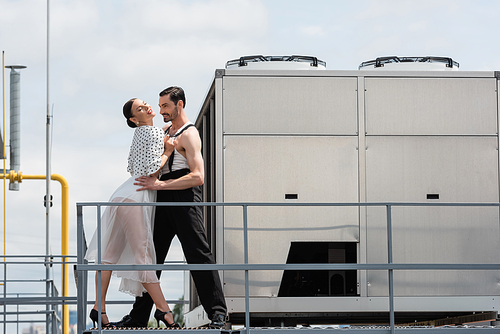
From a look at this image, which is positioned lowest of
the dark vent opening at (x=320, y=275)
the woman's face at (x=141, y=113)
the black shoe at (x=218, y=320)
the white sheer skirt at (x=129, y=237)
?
the black shoe at (x=218, y=320)

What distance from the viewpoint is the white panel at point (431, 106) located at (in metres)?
7.27

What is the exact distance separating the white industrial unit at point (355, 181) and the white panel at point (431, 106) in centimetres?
1

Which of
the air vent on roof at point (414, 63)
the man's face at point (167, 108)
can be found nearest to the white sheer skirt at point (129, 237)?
the man's face at point (167, 108)

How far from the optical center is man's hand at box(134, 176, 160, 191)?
242 inches

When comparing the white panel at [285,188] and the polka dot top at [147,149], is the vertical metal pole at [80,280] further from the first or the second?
the white panel at [285,188]

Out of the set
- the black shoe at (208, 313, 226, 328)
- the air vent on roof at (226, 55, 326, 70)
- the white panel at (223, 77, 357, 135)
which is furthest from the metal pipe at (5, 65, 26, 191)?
the black shoe at (208, 313, 226, 328)

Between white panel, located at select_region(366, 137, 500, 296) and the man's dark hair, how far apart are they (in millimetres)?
2016

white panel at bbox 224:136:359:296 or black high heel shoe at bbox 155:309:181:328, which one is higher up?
white panel at bbox 224:136:359:296

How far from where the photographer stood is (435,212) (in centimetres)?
721

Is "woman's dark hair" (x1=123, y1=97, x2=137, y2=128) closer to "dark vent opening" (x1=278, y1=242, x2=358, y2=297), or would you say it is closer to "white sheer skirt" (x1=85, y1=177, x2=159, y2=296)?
"white sheer skirt" (x1=85, y1=177, x2=159, y2=296)

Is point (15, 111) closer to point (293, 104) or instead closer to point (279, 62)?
point (279, 62)

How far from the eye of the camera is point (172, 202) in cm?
612

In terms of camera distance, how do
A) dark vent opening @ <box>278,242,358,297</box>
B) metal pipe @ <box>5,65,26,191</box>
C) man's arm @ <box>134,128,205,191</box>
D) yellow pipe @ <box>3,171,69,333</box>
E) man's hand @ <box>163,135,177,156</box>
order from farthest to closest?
metal pipe @ <box>5,65,26,191</box>
yellow pipe @ <box>3,171,69,333</box>
dark vent opening @ <box>278,242,358,297</box>
man's hand @ <box>163,135,177,156</box>
man's arm @ <box>134,128,205,191</box>

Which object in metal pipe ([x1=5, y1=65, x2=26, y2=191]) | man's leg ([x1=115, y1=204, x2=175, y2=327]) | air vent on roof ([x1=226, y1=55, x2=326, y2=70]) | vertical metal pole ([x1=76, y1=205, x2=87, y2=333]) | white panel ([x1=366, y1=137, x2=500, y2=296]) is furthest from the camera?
metal pipe ([x1=5, y1=65, x2=26, y2=191])
